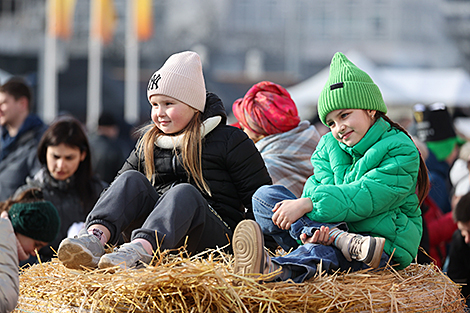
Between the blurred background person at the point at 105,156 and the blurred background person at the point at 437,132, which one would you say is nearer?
the blurred background person at the point at 437,132

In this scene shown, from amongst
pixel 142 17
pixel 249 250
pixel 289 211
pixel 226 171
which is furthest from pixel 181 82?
pixel 142 17

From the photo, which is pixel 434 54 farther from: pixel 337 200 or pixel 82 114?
pixel 337 200

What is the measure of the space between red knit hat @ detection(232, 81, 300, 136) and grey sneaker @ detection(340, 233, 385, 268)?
4.82ft

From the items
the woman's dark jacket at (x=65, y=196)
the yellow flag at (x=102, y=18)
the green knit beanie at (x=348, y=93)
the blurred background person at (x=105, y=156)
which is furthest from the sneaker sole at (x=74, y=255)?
the yellow flag at (x=102, y=18)

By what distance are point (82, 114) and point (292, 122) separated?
22.1 m

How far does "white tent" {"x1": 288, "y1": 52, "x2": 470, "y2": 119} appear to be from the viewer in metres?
12.6

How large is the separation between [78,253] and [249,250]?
2.35 ft

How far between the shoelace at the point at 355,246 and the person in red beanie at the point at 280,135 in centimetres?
128

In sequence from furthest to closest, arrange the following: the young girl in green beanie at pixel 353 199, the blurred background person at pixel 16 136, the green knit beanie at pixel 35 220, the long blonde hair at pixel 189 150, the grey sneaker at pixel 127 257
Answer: the blurred background person at pixel 16 136
the green knit beanie at pixel 35 220
the long blonde hair at pixel 189 150
the young girl in green beanie at pixel 353 199
the grey sneaker at pixel 127 257

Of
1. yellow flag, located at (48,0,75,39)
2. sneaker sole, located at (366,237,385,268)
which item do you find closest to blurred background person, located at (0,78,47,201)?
sneaker sole, located at (366,237,385,268)

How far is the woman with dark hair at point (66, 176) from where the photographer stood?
478 cm

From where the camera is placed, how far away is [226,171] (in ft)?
11.3

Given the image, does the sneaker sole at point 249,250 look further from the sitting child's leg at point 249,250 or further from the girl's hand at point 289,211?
the girl's hand at point 289,211

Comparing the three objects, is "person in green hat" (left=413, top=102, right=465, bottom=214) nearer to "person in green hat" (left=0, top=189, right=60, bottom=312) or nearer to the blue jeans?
the blue jeans
